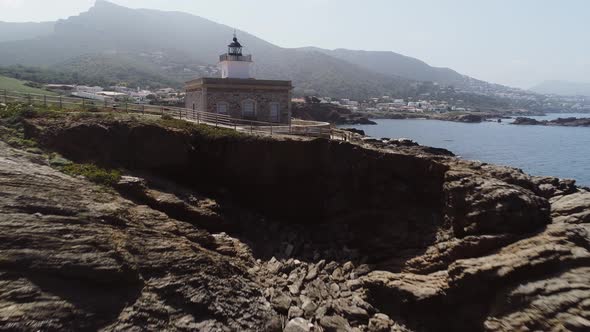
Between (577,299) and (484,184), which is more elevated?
(484,184)

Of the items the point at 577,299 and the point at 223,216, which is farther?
the point at 223,216

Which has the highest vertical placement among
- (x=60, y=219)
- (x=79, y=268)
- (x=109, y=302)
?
(x=60, y=219)

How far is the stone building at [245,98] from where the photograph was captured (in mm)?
27219

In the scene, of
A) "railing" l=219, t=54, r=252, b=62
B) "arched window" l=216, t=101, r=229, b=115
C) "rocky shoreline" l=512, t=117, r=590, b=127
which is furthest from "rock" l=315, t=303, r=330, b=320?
"rocky shoreline" l=512, t=117, r=590, b=127

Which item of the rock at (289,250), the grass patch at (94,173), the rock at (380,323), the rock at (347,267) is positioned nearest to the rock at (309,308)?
the rock at (380,323)

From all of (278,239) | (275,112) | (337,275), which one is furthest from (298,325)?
(275,112)

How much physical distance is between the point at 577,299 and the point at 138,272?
12814 mm

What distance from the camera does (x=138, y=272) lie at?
13.0 metres

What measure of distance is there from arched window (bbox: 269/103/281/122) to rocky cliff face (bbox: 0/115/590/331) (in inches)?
307

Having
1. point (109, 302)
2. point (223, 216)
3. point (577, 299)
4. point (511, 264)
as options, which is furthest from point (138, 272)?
point (577, 299)

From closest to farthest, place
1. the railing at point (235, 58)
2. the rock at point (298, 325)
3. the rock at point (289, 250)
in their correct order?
1. the rock at point (298, 325)
2. the rock at point (289, 250)
3. the railing at point (235, 58)

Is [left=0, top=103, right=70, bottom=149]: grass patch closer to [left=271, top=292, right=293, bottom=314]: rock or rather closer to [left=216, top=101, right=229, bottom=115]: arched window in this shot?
[left=216, top=101, right=229, bottom=115]: arched window

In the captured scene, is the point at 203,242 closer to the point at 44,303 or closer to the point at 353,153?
the point at 44,303

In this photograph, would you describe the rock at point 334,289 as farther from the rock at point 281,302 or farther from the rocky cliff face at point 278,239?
the rock at point 281,302
